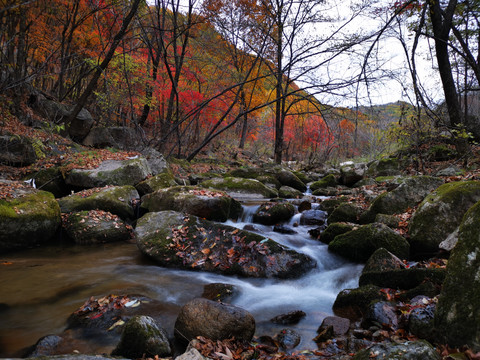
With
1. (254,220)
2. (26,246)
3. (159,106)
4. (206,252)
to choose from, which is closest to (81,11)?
(159,106)

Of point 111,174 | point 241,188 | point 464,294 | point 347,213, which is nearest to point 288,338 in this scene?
point 464,294

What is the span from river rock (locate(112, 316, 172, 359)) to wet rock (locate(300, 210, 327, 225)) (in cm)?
554

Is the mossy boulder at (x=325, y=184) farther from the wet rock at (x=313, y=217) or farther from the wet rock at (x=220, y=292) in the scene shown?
the wet rock at (x=220, y=292)

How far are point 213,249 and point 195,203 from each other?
6.73 feet

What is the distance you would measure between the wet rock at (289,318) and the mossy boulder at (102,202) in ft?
18.3

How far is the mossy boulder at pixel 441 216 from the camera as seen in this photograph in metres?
4.88

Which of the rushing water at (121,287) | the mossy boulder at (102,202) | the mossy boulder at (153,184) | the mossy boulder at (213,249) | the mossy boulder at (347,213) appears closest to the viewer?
the rushing water at (121,287)

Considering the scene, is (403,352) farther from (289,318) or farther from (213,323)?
(289,318)

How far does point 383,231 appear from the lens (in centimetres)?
505

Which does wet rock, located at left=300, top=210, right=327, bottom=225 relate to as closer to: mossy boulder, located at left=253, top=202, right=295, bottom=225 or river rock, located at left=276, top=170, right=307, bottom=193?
mossy boulder, located at left=253, top=202, right=295, bottom=225

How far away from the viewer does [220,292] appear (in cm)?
451

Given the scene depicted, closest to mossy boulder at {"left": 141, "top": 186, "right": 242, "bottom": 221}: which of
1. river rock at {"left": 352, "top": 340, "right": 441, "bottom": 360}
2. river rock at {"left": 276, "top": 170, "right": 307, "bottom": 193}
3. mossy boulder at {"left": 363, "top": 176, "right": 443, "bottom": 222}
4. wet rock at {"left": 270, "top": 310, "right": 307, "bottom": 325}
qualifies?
mossy boulder at {"left": 363, "top": 176, "right": 443, "bottom": 222}

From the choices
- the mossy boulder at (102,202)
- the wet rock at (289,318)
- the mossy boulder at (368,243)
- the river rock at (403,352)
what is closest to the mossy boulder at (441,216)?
the mossy boulder at (368,243)

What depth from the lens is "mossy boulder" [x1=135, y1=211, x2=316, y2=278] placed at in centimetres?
524
